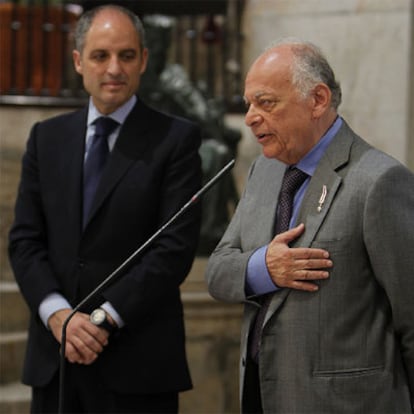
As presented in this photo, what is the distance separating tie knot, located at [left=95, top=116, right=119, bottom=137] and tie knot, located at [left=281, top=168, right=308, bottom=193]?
751 mm

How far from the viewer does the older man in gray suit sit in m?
2.63

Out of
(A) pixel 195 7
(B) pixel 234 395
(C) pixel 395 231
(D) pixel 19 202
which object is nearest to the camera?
(C) pixel 395 231

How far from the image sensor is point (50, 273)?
3328 millimetres

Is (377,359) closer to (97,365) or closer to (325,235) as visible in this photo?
(325,235)

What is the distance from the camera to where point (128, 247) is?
10.8 ft

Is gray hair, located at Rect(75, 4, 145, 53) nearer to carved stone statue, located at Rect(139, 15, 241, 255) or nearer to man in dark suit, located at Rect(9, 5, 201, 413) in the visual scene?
Result: man in dark suit, located at Rect(9, 5, 201, 413)

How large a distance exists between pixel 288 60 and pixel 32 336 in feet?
4.05

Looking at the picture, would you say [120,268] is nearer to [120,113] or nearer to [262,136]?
[262,136]

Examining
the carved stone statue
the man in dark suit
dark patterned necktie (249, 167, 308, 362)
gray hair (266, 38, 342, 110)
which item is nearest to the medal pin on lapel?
dark patterned necktie (249, 167, 308, 362)

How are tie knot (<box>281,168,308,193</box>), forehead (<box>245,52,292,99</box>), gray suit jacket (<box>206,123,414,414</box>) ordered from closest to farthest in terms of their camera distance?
gray suit jacket (<box>206,123,414,414</box>), forehead (<box>245,52,292,99</box>), tie knot (<box>281,168,308,193</box>)

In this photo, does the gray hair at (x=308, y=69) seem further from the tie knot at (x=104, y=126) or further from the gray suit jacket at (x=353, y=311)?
the tie knot at (x=104, y=126)

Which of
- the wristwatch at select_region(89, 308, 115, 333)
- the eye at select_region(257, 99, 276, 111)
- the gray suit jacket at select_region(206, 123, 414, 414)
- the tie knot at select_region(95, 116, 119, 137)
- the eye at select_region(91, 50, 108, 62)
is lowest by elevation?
the wristwatch at select_region(89, 308, 115, 333)

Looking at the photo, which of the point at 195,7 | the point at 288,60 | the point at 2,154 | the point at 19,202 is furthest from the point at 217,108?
the point at 288,60

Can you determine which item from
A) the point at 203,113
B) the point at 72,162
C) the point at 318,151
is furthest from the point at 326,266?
the point at 203,113
